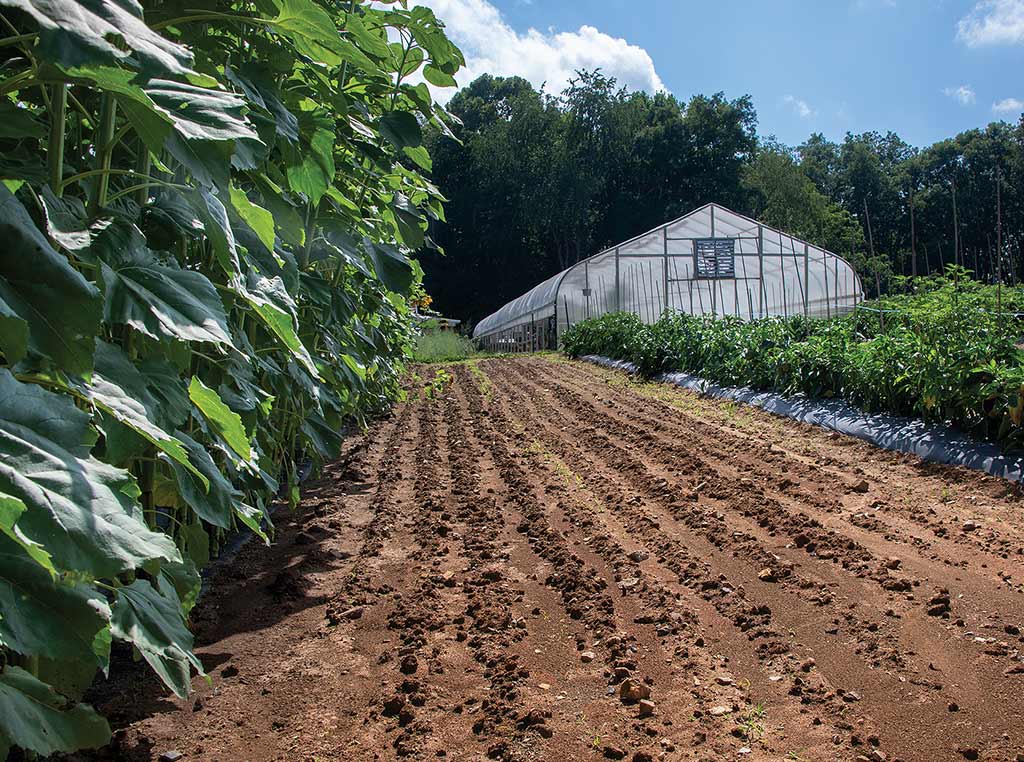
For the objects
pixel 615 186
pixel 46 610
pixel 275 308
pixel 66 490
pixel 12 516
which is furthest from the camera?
pixel 615 186

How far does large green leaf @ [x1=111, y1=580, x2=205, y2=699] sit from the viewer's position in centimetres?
144

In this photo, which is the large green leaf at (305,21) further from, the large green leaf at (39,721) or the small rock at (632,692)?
the small rock at (632,692)

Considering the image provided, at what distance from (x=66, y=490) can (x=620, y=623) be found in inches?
89.8

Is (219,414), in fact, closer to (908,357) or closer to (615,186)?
(908,357)

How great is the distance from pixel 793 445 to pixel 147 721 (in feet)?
17.6

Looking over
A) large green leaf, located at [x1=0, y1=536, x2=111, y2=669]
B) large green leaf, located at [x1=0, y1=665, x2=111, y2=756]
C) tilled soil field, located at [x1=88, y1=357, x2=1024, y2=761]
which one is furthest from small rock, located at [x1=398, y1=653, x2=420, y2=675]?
large green leaf, located at [x1=0, y1=536, x2=111, y2=669]

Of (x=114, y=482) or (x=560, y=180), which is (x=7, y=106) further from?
(x=560, y=180)

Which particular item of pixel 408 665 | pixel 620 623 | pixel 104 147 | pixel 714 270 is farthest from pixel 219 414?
pixel 714 270

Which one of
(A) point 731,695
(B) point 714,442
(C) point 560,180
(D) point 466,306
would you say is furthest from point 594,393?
(D) point 466,306

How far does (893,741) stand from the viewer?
207 cm

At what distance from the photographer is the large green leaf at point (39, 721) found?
111 centimetres

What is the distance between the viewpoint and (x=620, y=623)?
9.50ft

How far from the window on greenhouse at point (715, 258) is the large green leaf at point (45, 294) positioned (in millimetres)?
20236

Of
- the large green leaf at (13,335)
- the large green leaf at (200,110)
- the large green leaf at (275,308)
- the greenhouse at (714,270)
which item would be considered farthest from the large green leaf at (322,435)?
the greenhouse at (714,270)
